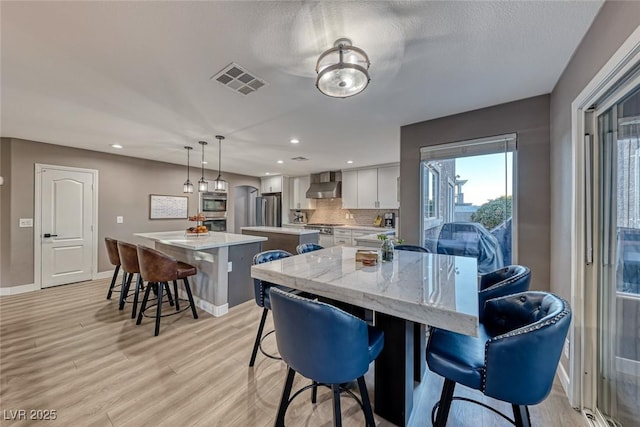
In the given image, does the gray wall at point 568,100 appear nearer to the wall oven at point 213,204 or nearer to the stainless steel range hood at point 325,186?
the stainless steel range hood at point 325,186

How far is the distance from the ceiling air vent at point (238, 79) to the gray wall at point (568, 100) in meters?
2.13

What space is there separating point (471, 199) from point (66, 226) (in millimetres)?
6220

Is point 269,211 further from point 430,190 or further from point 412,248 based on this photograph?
point 412,248

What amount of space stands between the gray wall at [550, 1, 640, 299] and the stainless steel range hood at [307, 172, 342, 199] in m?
4.63

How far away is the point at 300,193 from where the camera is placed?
7.46 metres

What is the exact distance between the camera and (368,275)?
4.72 ft

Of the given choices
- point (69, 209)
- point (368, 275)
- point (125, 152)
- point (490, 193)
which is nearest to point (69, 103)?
point (125, 152)

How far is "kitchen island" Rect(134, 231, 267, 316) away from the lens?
9.99 feet

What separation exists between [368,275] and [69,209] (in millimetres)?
5427

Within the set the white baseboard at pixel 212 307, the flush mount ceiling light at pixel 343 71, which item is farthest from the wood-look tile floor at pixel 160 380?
the flush mount ceiling light at pixel 343 71

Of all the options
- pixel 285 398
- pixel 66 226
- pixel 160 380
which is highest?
pixel 66 226

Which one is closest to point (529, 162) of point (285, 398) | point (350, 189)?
point (285, 398)

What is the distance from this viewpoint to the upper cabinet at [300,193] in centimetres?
732

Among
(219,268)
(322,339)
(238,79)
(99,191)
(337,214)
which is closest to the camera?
(322,339)
